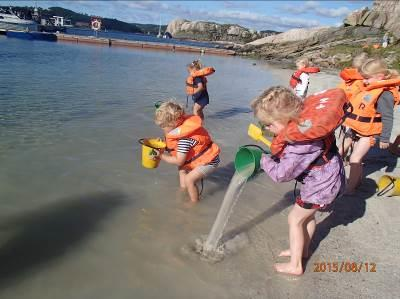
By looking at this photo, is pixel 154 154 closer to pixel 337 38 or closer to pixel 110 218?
pixel 110 218

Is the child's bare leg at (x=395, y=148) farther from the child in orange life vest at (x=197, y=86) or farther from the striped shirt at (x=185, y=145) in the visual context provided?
the striped shirt at (x=185, y=145)

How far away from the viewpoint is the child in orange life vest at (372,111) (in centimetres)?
473

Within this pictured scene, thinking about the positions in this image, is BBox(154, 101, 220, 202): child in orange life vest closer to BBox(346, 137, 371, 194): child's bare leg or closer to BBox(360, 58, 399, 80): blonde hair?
BBox(346, 137, 371, 194): child's bare leg

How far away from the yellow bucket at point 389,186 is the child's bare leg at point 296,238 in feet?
7.21

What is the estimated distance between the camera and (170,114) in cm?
423

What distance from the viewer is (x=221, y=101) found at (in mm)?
12469

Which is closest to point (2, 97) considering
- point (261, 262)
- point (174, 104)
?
point (174, 104)

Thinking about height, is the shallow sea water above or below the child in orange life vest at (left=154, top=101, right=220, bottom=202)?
below

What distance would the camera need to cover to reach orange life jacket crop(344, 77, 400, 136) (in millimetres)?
4738

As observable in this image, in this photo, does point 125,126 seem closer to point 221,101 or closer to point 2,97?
point 2,97

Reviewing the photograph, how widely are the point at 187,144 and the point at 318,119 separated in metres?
1.90
